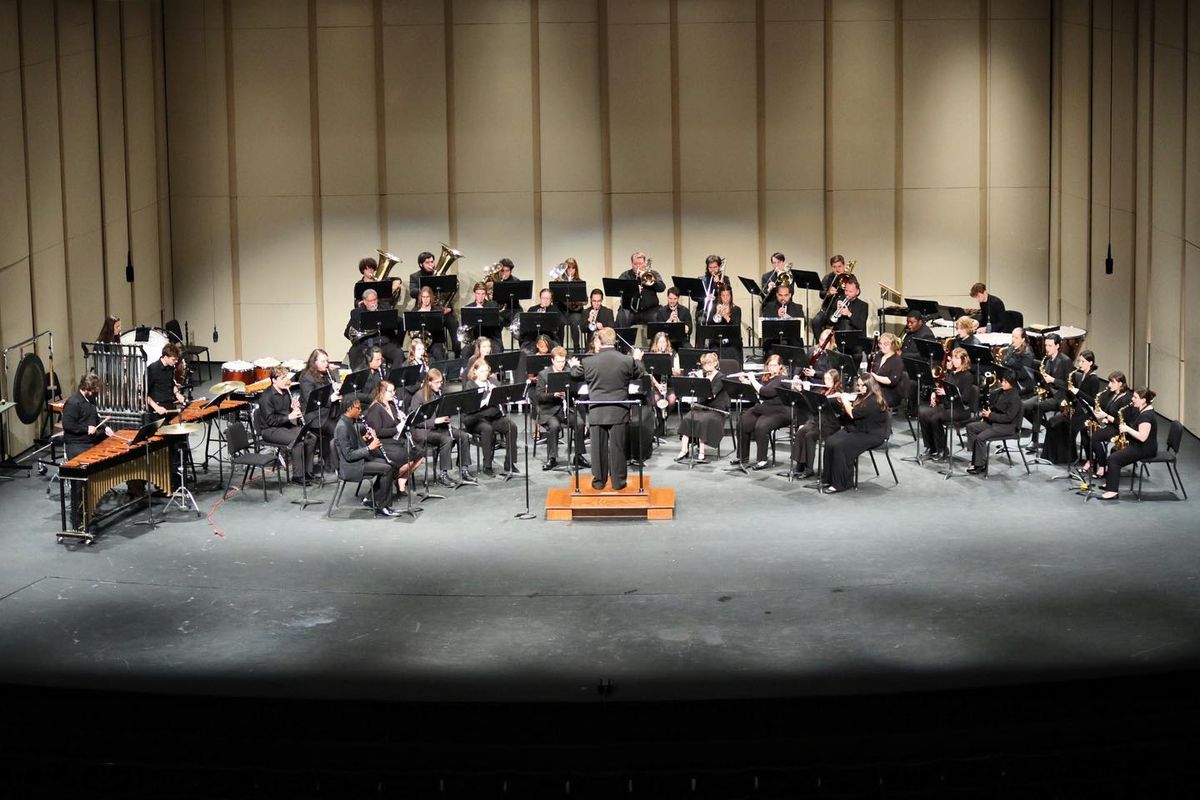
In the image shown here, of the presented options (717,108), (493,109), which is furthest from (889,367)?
(493,109)

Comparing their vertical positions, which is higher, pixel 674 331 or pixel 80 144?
pixel 80 144

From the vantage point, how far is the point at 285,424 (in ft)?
48.4

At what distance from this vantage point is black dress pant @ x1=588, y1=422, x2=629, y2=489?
13531mm

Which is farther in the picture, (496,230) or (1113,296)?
(496,230)

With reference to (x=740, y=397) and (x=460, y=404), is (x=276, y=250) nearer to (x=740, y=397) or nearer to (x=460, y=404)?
(x=460, y=404)

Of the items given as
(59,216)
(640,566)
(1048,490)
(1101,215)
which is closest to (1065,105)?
(1101,215)

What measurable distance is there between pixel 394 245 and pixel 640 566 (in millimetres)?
9283

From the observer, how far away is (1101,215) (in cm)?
1784

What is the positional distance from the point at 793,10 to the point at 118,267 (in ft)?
29.1

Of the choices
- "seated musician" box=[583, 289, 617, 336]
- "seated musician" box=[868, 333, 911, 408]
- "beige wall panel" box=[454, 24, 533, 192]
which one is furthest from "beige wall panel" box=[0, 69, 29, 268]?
"seated musician" box=[868, 333, 911, 408]

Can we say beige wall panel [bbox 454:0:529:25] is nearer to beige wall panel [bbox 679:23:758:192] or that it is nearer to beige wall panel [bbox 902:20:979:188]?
beige wall panel [bbox 679:23:758:192]

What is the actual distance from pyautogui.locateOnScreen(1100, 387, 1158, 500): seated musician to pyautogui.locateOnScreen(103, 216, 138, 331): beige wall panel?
11.3m

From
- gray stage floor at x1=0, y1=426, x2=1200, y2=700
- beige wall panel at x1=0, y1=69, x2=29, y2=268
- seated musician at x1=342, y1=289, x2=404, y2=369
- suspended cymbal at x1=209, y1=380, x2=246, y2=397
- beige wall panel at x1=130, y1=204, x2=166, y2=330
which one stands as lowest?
gray stage floor at x1=0, y1=426, x2=1200, y2=700

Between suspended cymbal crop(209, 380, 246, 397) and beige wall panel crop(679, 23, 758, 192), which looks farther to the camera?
beige wall panel crop(679, 23, 758, 192)
